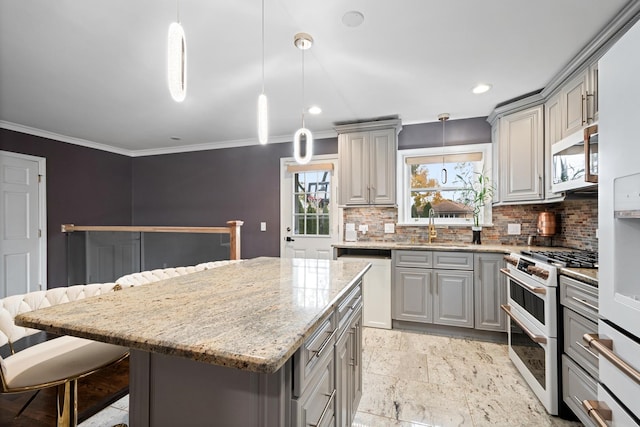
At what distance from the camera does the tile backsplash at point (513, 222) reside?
2627 mm

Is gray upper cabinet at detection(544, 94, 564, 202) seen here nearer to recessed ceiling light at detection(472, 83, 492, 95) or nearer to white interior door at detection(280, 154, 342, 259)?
recessed ceiling light at detection(472, 83, 492, 95)

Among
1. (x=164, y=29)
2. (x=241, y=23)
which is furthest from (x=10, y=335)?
(x=241, y=23)

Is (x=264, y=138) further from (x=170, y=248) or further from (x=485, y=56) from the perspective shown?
(x=170, y=248)

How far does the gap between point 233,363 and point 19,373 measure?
138cm

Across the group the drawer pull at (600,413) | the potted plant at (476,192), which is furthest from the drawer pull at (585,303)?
the potted plant at (476,192)

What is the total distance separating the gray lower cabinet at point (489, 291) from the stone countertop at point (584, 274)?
3.81 ft

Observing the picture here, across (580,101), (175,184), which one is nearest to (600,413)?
(580,101)

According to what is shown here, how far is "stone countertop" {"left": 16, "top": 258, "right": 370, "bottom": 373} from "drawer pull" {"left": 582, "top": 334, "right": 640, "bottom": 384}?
100 centimetres

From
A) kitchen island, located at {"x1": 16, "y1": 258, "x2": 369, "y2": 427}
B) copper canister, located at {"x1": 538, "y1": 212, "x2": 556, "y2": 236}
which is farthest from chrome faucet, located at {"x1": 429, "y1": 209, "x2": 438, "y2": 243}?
kitchen island, located at {"x1": 16, "y1": 258, "x2": 369, "y2": 427}

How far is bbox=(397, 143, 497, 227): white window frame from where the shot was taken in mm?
3447

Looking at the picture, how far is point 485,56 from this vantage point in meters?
2.18

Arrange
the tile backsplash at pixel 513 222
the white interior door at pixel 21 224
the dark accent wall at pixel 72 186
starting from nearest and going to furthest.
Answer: the tile backsplash at pixel 513 222 < the white interior door at pixel 21 224 < the dark accent wall at pixel 72 186

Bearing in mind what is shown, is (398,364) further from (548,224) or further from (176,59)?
(176,59)

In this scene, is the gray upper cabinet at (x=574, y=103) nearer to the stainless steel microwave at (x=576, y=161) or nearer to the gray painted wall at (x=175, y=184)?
the stainless steel microwave at (x=576, y=161)
